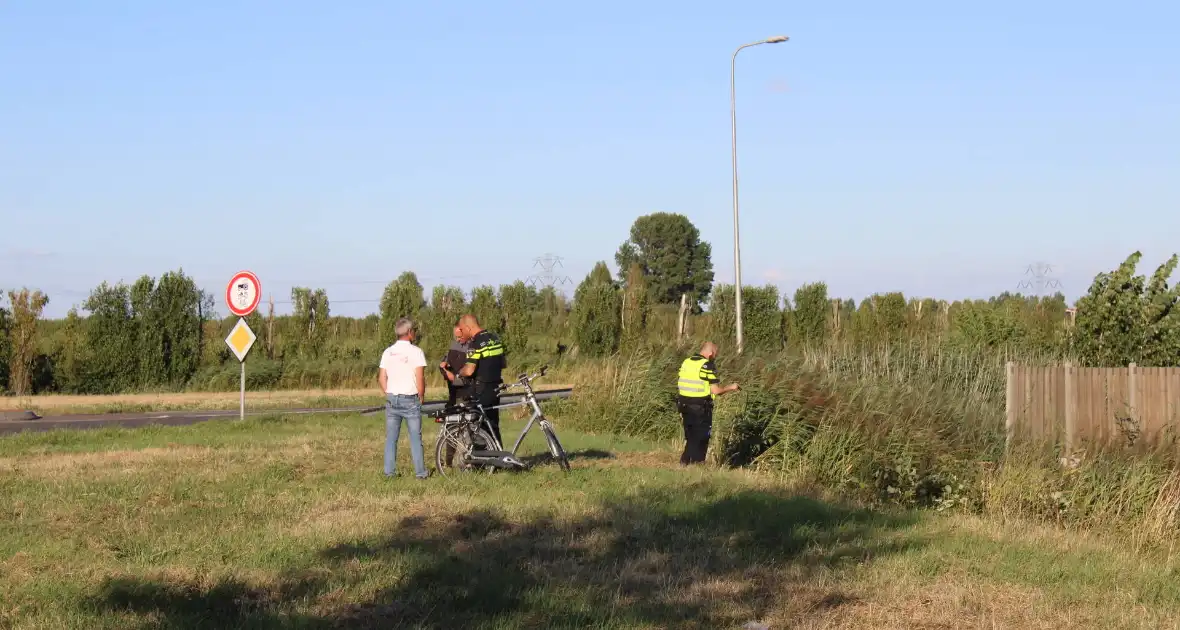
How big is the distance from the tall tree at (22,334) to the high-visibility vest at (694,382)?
29.7m

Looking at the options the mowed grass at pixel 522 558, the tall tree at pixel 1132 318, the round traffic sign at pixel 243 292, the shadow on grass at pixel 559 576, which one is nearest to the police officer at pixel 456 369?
the mowed grass at pixel 522 558

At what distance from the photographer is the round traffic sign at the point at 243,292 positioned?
2150 cm

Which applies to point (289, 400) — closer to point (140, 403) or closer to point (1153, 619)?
point (140, 403)

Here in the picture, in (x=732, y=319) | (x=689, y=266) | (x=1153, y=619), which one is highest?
(x=689, y=266)

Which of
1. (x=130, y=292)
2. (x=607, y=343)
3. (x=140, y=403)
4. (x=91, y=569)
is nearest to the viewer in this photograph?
(x=91, y=569)

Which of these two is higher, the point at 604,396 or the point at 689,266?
the point at 689,266

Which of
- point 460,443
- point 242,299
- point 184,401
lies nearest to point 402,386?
point 460,443

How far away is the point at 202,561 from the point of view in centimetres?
840

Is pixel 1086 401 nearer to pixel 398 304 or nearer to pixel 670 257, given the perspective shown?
pixel 398 304


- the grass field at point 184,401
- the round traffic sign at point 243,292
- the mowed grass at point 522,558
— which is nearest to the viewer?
the mowed grass at point 522,558

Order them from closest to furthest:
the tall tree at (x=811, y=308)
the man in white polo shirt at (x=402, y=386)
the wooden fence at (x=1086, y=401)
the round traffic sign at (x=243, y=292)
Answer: the man in white polo shirt at (x=402, y=386)
the wooden fence at (x=1086, y=401)
the round traffic sign at (x=243, y=292)
the tall tree at (x=811, y=308)

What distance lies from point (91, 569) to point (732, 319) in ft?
98.9

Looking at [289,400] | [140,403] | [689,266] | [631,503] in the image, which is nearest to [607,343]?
[289,400]

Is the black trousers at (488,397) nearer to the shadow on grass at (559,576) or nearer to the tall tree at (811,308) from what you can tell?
the shadow on grass at (559,576)
